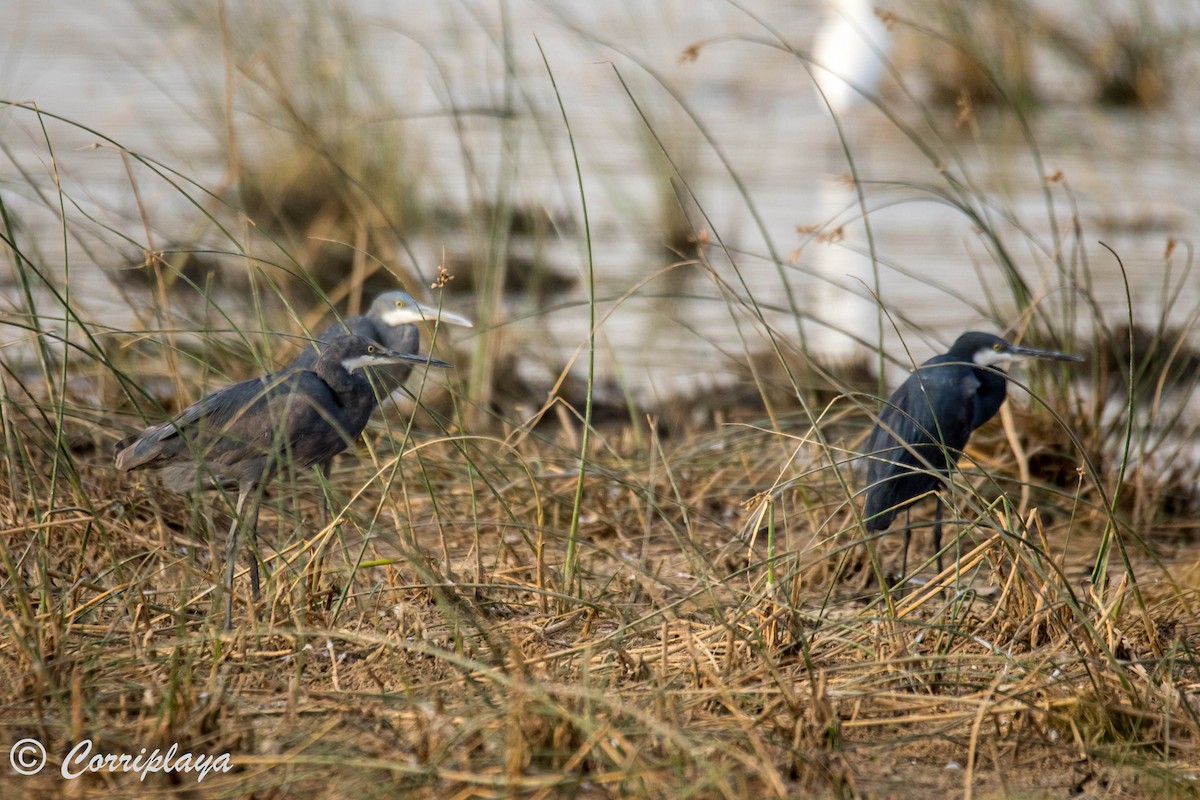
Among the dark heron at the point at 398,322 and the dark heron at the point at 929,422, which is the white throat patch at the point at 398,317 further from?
the dark heron at the point at 929,422

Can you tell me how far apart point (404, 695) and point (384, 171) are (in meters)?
5.01

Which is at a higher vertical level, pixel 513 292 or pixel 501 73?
pixel 501 73

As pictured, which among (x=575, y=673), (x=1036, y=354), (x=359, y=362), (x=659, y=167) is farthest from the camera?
(x=659, y=167)

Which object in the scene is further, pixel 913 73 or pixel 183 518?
pixel 913 73

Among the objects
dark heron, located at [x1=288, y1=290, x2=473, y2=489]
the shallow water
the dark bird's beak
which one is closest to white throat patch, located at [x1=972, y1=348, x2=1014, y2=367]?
the shallow water

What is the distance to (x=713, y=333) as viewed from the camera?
269 inches

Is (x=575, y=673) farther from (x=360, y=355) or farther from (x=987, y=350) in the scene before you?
(x=987, y=350)

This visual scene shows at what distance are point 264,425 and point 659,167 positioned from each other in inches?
177

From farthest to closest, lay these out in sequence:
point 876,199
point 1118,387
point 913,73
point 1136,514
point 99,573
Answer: point 913,73, point 876,199, point 1118,387, point 1136,514, point 99,573

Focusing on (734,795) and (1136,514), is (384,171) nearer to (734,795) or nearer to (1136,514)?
(1136,514)

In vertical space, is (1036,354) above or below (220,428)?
above

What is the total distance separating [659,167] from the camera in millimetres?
7551

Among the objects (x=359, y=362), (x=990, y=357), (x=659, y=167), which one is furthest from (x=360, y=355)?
(x=659, y=167)

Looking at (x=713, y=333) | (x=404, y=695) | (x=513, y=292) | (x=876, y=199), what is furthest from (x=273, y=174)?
(x=404, y=695)
